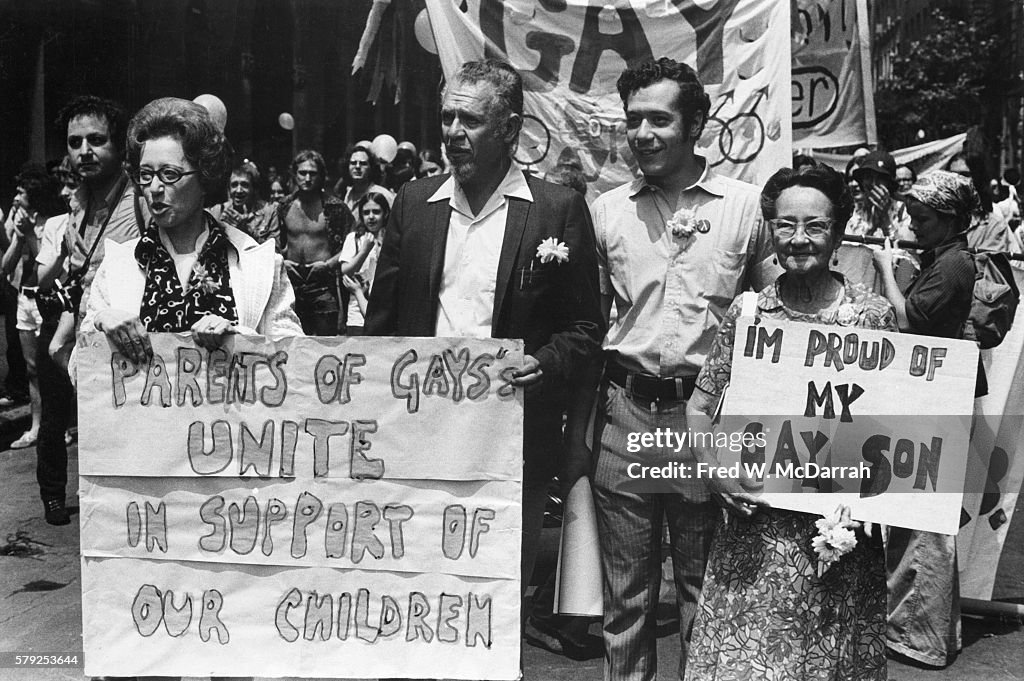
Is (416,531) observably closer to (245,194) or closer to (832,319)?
(832,319)

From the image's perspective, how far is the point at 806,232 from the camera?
287 centimetres

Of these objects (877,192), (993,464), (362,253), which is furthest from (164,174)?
(877,192)

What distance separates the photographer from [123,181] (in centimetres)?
409

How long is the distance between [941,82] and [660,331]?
315 inches

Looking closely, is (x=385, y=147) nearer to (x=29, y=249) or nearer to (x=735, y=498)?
(x=29, y=249)

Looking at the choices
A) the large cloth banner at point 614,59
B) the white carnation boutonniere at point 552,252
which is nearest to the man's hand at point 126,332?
the white carnation boutonniere at point 552,252

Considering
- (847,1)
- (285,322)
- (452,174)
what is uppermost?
(847,1)

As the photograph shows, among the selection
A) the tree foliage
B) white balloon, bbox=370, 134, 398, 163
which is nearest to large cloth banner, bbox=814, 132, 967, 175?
the tree foliage

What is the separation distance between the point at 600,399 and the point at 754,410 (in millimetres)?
606

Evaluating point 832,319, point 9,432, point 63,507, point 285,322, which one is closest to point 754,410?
point 832,319

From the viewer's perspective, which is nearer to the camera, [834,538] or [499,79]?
[834,538]

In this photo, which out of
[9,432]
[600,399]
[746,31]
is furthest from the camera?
[9,432]

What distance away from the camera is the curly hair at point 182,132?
9.87 ft

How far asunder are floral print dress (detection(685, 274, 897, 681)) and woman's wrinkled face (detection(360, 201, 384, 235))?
4.38 metres
